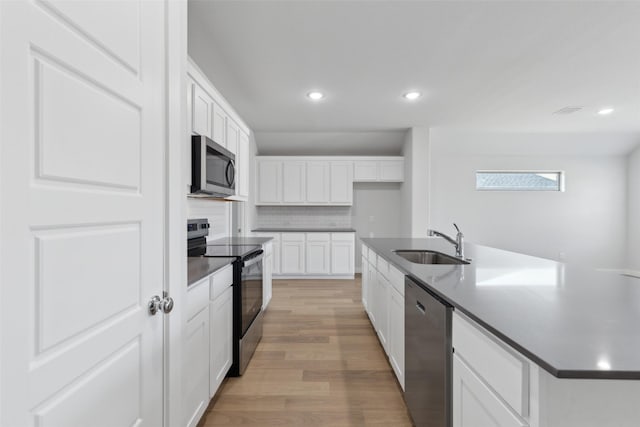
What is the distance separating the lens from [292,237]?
5559 mm

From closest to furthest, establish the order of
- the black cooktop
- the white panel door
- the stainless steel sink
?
the white panel door, the black cooktop, the stainless steel sink

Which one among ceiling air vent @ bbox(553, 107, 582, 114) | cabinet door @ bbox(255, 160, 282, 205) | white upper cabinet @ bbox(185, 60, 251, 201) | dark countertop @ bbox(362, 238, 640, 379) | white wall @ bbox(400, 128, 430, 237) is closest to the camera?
dark countertop @ bbox(362, 238, 640, 379)

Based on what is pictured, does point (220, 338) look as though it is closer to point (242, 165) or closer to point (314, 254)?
point (242, 165)

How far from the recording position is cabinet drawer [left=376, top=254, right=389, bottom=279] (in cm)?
243

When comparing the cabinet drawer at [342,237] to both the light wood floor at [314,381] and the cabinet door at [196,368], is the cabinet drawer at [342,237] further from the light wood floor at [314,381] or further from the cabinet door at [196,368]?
the cabinet door at [196,368]

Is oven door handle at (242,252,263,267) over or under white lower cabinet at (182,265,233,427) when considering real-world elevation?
over

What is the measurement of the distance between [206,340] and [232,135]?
1957 millimetres

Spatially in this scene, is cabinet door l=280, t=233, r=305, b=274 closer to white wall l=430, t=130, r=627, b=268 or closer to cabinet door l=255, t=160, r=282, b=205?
cabinet door l=255, t=160, r=282, b=205

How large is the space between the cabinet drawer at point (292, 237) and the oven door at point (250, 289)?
2492 millimetres

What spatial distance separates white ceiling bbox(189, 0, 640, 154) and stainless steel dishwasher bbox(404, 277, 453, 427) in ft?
6.46

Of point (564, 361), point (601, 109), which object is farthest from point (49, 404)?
point (601, 109)

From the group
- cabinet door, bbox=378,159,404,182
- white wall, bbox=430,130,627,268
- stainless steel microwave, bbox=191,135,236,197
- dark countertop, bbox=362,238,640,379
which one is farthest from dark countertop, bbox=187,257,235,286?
white wall, bbox=430,130,627,268

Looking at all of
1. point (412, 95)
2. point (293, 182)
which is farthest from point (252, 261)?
point (293, 182)

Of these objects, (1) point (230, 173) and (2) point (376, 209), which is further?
(2) point (376, 209)
